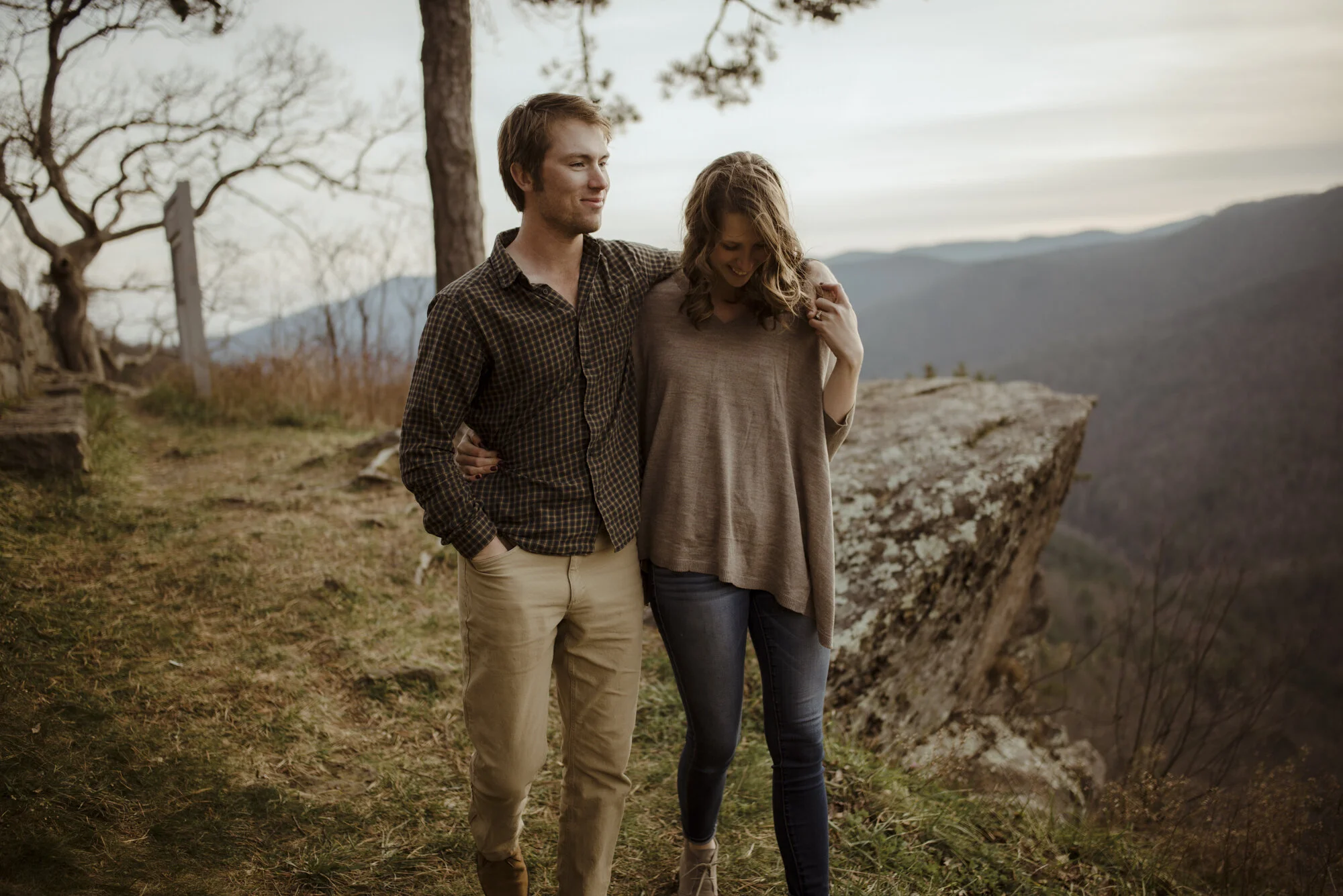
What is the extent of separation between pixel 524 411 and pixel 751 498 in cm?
55

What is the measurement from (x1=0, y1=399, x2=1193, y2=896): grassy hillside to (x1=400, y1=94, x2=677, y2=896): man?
0.64 m

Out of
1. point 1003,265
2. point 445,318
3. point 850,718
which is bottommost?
point 850,718

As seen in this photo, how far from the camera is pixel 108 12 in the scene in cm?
941

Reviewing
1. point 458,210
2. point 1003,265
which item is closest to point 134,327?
point 458,210

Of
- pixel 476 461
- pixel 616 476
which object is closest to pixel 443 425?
pixel 476 461

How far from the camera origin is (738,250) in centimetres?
170

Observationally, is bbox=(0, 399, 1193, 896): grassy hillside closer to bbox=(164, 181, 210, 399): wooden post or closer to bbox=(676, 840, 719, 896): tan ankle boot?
bbox=(676, 840, 719, 896): tan ankle boot

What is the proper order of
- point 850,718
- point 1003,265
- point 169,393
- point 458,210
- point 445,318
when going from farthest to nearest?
point 1003,265 → point 169,393 → point 458,210 → point 850,718 → point 445,318

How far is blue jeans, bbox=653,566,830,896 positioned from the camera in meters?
1.79

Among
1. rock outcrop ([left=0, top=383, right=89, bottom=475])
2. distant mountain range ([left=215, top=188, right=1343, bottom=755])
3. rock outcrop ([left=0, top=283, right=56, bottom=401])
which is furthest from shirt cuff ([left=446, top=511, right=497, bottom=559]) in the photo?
rock outcrop ([left=0, top=283, right=56, bottom=401])

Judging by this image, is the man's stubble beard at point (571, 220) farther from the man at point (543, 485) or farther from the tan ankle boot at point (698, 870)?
the tan ankle boot at point (698, 870)

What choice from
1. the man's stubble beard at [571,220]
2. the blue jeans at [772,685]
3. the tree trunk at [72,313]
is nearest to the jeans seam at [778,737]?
the blue jeans at [772,685]

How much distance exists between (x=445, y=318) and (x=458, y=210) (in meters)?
4.06

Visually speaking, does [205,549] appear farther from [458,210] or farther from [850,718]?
[850,718]
